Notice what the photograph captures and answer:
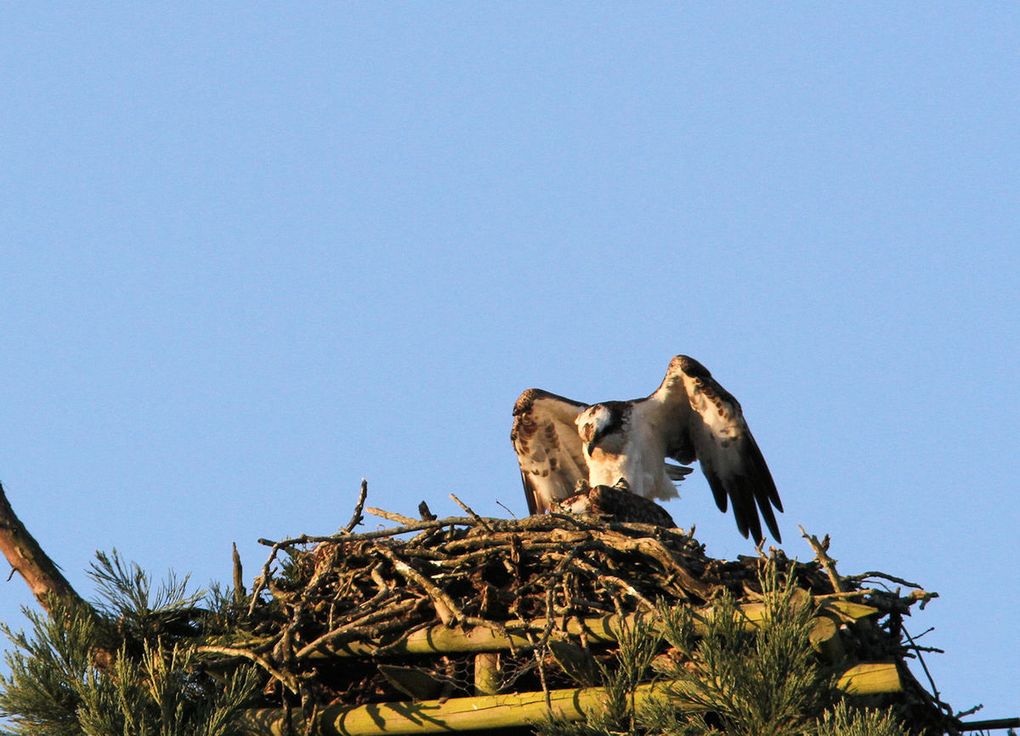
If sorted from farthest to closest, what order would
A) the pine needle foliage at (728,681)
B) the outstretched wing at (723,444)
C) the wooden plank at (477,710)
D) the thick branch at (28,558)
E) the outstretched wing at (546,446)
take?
the outstretched wing at (546,446) < the outstretched wing at (723,444) < the thick branch at (28,558) < the wooden plank at (477,710) < the pine needle foliage at (728,681)

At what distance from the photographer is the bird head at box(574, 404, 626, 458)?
422 inches

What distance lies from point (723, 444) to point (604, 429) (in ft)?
3.14

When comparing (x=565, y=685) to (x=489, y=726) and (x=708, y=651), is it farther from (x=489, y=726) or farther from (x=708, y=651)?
(x=708, y=651)

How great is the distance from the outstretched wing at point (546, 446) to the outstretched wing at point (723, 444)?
0.89 m

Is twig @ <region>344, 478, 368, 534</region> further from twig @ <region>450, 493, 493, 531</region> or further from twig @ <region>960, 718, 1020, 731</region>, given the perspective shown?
twig @ <region>960, 718, 1020, 731</region>

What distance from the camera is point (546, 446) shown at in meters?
11.5

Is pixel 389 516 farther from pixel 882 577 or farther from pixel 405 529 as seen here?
pixel 882 577

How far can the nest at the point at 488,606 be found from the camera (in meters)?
6.15

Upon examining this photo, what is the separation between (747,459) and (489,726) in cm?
520

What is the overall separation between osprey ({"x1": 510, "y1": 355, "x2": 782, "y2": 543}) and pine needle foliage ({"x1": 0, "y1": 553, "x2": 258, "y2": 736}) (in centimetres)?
474

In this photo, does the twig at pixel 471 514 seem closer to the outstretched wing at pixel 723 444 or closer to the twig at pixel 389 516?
the twig at pixel 389 516

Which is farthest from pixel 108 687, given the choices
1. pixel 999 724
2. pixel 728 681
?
pixel 999 724

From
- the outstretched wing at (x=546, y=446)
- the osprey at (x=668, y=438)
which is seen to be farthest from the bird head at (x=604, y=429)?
the outstretched wing at (x=546, y=446)

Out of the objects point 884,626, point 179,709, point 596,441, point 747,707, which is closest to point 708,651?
point 747,707
